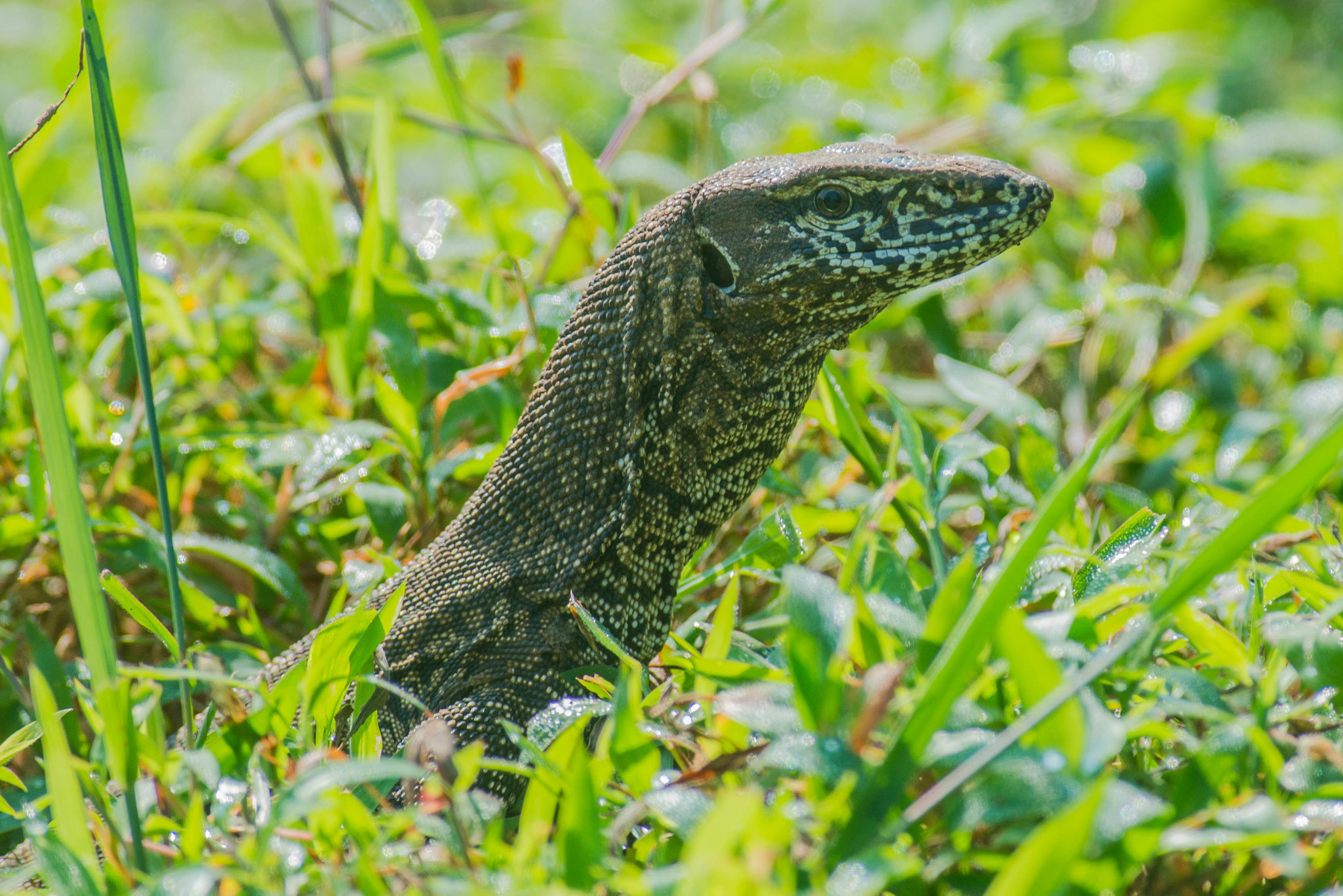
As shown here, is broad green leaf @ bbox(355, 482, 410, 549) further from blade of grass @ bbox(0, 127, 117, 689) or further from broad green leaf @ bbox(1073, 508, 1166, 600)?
broad green leaf @ bbox(1073, 508, 1166, 600)

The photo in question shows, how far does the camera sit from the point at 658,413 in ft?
8.24

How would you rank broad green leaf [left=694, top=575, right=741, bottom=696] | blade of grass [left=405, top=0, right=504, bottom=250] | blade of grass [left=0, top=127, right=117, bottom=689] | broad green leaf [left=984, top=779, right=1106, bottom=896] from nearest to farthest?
broad green leaf [left=984, top=779, right=1106, bottom=896] → blade of grass [left=0, top=127, right=117, bottom=689] → broad green leaf [left=694, top=575, right=741, bottom=696] → blade of grass [left=405, top=0, right=504, bottom=250]

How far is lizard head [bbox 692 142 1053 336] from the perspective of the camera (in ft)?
7.86

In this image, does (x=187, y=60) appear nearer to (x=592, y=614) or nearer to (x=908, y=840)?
(x=592, y=614)

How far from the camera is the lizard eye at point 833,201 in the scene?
245 cm

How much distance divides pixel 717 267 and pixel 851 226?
1.03ft

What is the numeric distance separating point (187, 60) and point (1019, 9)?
6.13 meters

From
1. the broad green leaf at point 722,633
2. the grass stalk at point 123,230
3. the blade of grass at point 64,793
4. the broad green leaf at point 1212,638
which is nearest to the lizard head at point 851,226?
the broad green leaf at point 722,633

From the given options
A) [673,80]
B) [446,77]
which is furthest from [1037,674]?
[673,80]

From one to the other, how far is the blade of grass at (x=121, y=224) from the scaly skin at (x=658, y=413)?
600 millimetres

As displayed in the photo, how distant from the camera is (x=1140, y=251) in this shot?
4.66m

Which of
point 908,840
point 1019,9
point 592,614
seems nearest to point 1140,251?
point 1019,9

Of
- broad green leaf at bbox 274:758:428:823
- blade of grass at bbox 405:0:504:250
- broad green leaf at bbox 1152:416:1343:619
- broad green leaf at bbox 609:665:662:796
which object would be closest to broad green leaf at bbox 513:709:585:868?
broad green leaf at bbox 609:665:662:796

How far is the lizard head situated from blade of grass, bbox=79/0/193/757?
3.82ft
